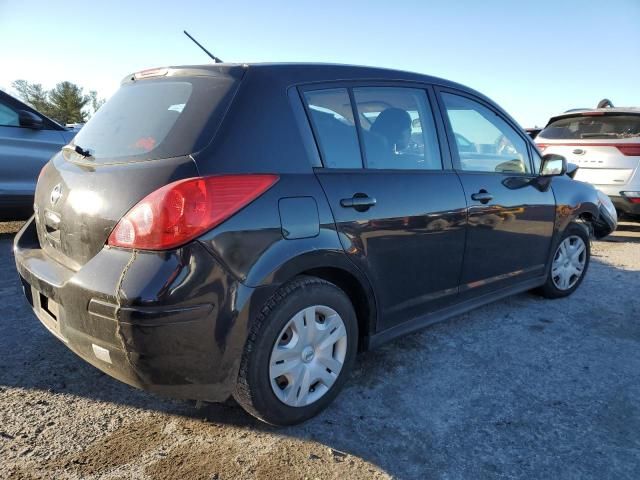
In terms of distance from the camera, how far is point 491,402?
2.58m

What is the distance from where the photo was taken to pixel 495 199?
128 inches

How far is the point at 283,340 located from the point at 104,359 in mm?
746

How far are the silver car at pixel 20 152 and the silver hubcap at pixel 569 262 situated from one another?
5243 mm

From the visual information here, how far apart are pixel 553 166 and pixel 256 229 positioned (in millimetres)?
2783

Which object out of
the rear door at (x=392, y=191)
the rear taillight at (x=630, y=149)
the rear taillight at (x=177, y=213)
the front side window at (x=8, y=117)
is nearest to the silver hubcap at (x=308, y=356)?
the rear door at (x=392, y=191)

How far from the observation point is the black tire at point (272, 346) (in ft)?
6.82

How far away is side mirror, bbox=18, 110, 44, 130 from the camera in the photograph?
5.20m

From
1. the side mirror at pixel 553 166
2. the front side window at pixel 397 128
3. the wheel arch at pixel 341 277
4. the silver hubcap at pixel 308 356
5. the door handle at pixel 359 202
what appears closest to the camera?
the wheel arch at pixel 341 277

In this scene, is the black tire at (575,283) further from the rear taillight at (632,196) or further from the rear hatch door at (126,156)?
the rear hatch door at (126,156)

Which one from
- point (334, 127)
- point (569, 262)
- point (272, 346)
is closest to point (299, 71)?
point (334, 127)

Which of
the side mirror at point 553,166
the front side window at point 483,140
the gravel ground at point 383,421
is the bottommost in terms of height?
the gravel ground at point 383,421

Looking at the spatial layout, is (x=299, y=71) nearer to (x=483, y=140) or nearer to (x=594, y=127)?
(x=483, y=140)

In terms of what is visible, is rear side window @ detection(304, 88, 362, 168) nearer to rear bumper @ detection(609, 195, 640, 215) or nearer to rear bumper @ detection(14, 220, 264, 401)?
rear bumper @ detection(14, 220, 264, 401)

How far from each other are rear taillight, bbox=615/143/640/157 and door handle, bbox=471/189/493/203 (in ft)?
14.7
